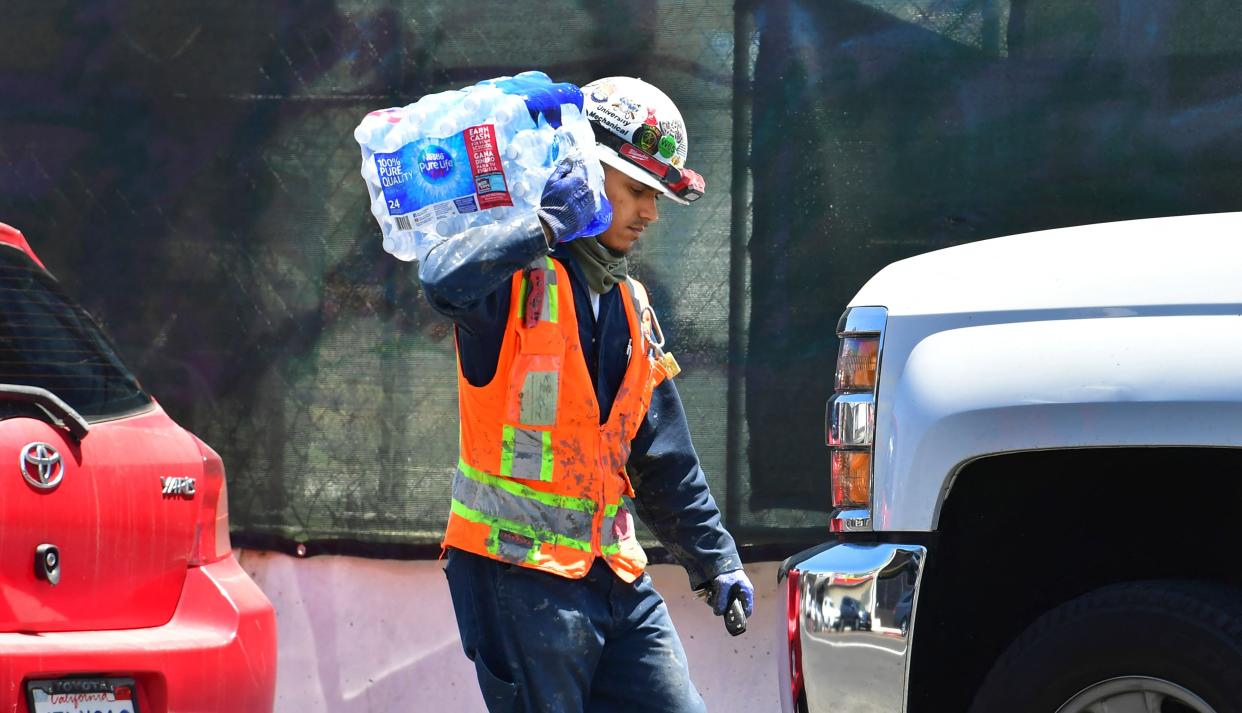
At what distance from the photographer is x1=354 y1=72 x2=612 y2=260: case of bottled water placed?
353cm

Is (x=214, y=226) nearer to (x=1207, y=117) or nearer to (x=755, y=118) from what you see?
(x=755, y=118)

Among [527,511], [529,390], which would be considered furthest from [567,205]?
[527,511]

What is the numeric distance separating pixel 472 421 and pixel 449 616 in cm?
243

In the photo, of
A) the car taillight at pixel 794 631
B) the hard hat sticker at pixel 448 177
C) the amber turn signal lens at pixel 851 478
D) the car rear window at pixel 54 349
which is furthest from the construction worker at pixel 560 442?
the car rear window at pixel 54 349

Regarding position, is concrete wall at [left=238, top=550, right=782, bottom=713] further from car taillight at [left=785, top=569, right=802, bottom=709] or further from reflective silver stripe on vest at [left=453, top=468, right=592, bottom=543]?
car taillight at [left=785, top=569, right=802, bottom=709]

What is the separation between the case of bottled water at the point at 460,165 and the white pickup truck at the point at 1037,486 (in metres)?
0.74

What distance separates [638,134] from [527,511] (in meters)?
0.89

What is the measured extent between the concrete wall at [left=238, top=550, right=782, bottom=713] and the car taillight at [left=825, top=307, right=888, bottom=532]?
95.2 inches

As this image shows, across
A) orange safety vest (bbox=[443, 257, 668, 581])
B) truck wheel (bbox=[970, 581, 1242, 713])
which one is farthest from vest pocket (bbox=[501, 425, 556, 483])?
truck wheel (bbox=[970, 581, 1242, 713])

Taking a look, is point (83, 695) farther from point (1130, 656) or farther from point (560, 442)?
point (1130, 656)

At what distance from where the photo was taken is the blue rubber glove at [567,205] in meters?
3.38

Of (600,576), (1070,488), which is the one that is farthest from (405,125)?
(1070,488)

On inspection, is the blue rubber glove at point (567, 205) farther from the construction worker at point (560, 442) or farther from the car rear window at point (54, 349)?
the car rear window at point (54, 349)

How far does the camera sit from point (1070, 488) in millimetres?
3348
